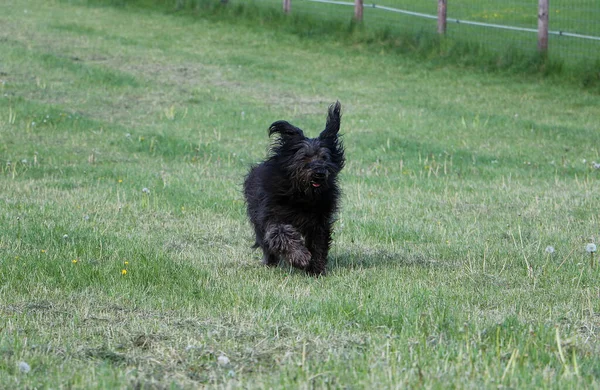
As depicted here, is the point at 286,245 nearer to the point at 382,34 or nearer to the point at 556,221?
the point at 556,221

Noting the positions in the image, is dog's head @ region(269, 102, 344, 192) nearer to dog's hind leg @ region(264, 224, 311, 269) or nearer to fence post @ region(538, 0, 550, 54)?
dog's hind leg @ region(264, 224, 311, 269)

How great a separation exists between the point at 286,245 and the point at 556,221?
3.24 metres

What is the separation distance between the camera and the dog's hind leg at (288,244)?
703 cm

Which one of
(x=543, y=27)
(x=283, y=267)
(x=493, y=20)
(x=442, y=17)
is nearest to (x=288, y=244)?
(x=283, y=267)

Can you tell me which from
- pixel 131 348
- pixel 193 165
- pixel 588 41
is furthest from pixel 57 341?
pixel 588 41

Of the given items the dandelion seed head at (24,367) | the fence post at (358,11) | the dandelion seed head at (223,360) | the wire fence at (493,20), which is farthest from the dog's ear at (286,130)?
the fence post at (358,11)

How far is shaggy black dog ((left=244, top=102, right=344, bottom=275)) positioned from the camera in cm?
712

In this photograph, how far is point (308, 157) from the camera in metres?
7.20

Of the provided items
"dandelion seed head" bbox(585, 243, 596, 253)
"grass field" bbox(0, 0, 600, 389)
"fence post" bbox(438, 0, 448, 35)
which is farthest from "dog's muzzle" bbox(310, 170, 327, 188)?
"fence post" bbox(438, 0, 448, 35)

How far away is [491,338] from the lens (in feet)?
16.3

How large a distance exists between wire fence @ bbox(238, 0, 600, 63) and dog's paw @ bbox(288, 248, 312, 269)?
45.9 feet

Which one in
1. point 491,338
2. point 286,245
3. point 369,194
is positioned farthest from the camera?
point 369,194

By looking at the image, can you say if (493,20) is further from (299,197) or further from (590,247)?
(590,247)

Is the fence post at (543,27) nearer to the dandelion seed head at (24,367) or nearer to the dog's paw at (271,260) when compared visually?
the dog's paw at (271,260)
